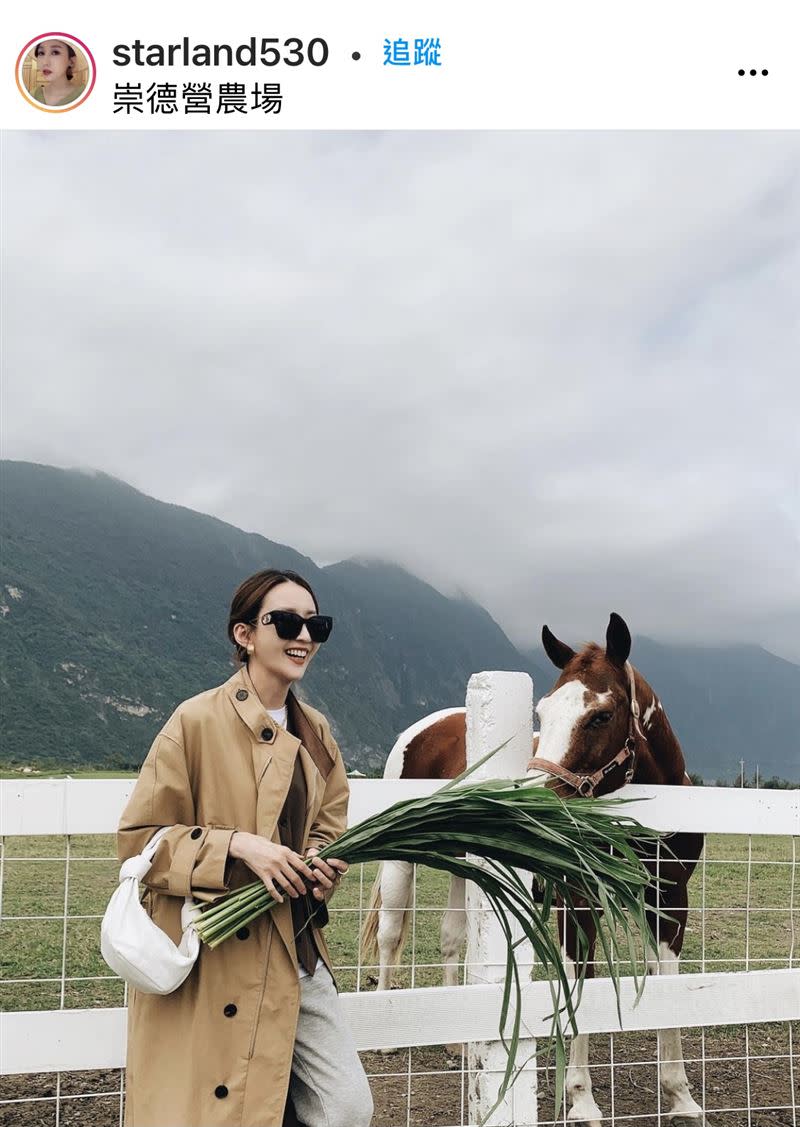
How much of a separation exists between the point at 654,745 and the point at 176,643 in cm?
12031

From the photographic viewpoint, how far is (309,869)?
7.36ft

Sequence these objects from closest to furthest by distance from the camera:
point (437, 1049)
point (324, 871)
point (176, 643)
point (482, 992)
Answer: point (324, 871) → point (482, 992) → point (437, 1049) → point (176, 643)

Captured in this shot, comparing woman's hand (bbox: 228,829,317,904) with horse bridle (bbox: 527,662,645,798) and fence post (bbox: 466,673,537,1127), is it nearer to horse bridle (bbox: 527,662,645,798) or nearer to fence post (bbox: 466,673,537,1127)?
fence post (bbox: 466,673,537,1127)

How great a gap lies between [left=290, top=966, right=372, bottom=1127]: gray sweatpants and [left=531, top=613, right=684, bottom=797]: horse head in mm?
1324

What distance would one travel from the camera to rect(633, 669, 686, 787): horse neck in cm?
411

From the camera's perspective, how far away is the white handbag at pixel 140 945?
6.98 ft

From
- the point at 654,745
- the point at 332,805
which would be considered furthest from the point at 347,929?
the point at 332,805

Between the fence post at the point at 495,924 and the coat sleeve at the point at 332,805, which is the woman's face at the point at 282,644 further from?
the fence post at the point at 495,924

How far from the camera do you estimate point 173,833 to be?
7.32ft

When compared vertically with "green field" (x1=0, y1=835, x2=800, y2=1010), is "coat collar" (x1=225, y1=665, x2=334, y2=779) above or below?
above
